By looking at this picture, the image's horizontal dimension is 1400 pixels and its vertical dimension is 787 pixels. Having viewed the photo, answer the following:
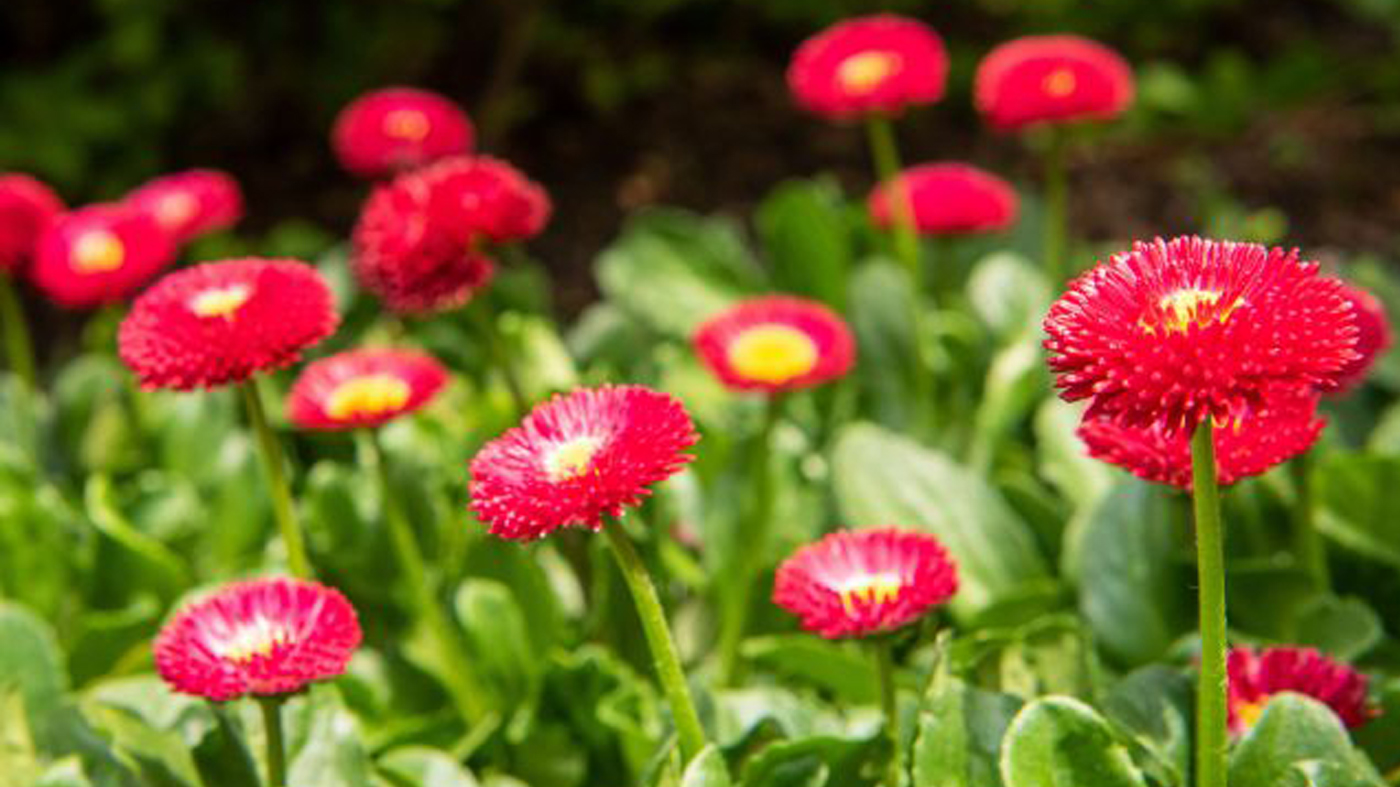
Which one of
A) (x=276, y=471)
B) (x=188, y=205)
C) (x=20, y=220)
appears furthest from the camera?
(x=188, y=205)

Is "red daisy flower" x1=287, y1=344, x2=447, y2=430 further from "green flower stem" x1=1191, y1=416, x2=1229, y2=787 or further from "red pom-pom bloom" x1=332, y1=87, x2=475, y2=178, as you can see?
"green flower stem" x1=1191, y1=416, x2=1229, y2=787

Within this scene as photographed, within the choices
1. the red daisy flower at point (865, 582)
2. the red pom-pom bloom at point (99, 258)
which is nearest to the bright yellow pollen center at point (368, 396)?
the red daisy flower at point (865, 582)

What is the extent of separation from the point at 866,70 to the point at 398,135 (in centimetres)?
81

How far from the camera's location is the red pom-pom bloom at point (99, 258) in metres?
2.71

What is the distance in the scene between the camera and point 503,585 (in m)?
2.31

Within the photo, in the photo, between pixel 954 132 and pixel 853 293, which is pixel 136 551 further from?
pixel 954 132

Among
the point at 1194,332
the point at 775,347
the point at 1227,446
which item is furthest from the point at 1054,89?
the point at 1194,332

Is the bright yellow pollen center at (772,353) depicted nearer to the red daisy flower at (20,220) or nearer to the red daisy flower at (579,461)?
the red daisy flower at (579,461)

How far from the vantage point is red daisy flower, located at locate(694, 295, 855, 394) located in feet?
7.64

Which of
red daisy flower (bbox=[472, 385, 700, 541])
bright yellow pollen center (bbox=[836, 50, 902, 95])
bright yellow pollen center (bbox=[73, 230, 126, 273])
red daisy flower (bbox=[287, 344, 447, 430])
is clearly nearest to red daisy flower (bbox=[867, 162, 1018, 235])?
bright yellow pollen center (bbox=[836, 50, 902, 95])

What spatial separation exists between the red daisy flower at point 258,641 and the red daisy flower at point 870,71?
1.28m

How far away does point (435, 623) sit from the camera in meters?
2.17

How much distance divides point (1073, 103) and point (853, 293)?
50 centimetres

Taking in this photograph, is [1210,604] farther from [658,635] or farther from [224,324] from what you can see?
[224,324]
